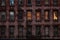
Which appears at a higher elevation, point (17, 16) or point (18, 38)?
point (17, 16)

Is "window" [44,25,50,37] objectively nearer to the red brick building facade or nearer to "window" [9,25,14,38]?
the red brick building facade

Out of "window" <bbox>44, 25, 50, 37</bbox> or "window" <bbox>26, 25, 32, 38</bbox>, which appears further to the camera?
"window" <bbox>26, 25, 32, 38</bbox>

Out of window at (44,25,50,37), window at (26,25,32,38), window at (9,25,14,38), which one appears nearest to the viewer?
window at (44,25,50,37)

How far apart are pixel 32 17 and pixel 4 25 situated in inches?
273

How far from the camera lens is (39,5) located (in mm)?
49312

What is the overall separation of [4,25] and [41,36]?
9159 mm

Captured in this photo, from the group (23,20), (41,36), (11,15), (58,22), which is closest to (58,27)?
(58,22)

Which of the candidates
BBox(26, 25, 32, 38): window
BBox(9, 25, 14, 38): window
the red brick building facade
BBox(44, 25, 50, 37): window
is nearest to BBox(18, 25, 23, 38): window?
the red brick building facade

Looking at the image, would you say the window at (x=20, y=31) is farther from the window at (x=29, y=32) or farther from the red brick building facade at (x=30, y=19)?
the window at (x=29, y=32)

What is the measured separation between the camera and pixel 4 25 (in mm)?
48969

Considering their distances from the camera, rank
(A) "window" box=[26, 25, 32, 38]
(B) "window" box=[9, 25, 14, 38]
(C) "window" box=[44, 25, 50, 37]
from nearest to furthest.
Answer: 1. (C) "window" box=[44, 25, 50, 37]
2. (A) "window" box=[26, 25, 32, 38]
3. (B) "window" box=[9, 25, 14, 38]

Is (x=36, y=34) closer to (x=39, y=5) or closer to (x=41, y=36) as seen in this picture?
(x=41, y=36)

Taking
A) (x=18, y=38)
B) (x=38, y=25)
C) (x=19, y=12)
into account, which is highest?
(x=19, y=12)

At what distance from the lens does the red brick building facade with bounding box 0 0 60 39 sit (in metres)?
48.6
